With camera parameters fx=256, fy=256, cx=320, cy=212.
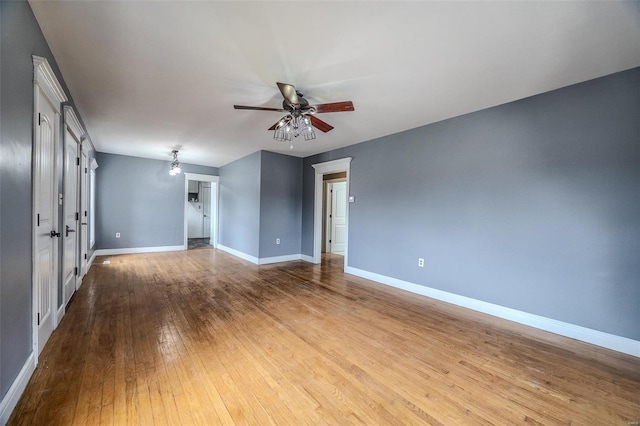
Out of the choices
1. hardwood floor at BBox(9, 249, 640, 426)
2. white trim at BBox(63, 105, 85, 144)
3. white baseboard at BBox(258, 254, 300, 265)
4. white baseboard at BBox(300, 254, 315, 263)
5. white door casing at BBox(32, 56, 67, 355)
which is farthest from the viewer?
white baseboard at BBox(300, 254, 315, 263)

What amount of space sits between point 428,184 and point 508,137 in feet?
3.46

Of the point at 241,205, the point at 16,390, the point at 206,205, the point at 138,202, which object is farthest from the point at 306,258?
the point at 206,205

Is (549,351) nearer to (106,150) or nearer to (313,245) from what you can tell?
(313,245)

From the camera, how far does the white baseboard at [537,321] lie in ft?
7.38

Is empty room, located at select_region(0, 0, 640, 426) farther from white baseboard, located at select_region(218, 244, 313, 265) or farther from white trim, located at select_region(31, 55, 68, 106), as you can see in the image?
white baseboard, located at select_region(218, 244, 313, 265)

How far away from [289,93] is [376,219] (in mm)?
2661

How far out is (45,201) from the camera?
212 centimetres

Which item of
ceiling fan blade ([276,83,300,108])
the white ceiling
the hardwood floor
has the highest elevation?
the white ceiling

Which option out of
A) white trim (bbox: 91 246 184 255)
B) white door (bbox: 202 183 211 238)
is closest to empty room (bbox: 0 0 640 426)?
white trim (bbox: 91 246 184 255)

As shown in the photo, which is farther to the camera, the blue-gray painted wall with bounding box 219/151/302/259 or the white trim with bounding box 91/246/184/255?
the white trim with bounding box 91/246/184/255

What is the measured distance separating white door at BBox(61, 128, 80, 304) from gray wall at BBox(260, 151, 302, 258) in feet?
9.30

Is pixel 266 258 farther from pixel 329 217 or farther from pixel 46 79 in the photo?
pixel 46 79

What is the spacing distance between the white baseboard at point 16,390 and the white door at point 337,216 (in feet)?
19.1

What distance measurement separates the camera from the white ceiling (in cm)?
165
